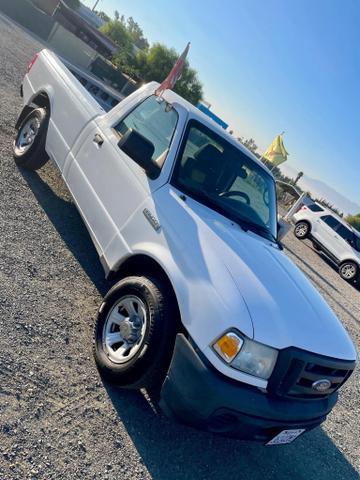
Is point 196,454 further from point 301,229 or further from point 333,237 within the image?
point 301,229

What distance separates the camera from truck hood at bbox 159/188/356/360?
273 cm

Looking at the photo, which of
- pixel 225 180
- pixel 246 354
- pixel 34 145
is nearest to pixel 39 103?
pixel 34 145

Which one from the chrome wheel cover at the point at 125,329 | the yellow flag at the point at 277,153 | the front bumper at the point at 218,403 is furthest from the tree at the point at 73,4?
the front bumper at the point at 218,403

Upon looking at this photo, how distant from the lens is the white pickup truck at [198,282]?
264 centimetres

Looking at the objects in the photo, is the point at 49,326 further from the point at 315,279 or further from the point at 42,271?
the point at 315,279

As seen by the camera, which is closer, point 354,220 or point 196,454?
point 196,454

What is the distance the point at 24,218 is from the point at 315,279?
9372mm

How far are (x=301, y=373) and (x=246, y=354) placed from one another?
0.44 metres

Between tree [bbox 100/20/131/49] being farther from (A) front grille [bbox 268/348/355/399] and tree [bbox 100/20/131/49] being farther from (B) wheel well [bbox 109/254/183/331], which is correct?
(A) front grille [bbox 268/348/355/399]

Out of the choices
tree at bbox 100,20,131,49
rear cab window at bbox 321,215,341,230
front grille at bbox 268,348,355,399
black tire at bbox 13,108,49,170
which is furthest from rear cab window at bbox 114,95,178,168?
tree at bbox 100,20,131,49

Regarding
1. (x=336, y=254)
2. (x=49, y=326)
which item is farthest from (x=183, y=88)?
(x=49, y=326)

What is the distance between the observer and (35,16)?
28875mm

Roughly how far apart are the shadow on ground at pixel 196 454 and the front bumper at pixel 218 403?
393mm

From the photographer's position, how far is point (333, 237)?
16.3 metres
